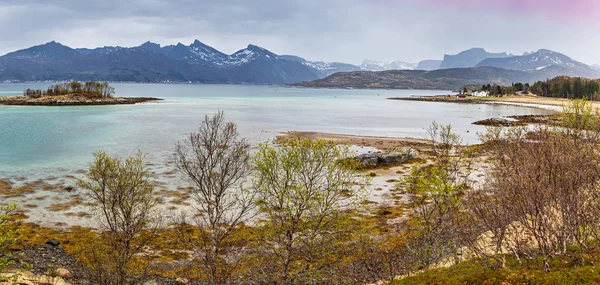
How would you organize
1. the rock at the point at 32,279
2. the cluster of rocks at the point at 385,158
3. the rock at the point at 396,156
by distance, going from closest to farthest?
the rock at the point at 32,279
the cluster of rocks at the point at 385,158
the rock at the point at 396,156

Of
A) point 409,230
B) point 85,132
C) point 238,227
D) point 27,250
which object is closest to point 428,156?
point 409,230

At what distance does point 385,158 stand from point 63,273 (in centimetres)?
5398

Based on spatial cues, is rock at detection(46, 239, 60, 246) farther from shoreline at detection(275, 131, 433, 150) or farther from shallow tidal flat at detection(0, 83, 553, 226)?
shoreline at detection(275, 131, 433, 150)

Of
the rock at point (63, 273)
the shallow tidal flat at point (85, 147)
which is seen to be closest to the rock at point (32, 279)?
the rock at point (63, 273)

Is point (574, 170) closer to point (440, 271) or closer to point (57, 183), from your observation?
point (440, 271)

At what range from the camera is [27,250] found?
32656 mm

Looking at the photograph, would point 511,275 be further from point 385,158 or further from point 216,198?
point 385,158

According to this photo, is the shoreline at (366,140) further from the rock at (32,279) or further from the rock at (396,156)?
the rock at (32,279)

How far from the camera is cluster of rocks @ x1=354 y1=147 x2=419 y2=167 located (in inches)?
2680

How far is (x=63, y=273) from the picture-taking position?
28766mm

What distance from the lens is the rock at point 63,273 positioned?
2852 cm

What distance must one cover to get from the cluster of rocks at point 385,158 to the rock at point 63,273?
4869 centimetres

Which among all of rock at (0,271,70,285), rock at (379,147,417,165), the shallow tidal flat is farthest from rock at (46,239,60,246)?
rock at (379,147,417,165)

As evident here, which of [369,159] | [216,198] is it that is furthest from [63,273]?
[369,159]
